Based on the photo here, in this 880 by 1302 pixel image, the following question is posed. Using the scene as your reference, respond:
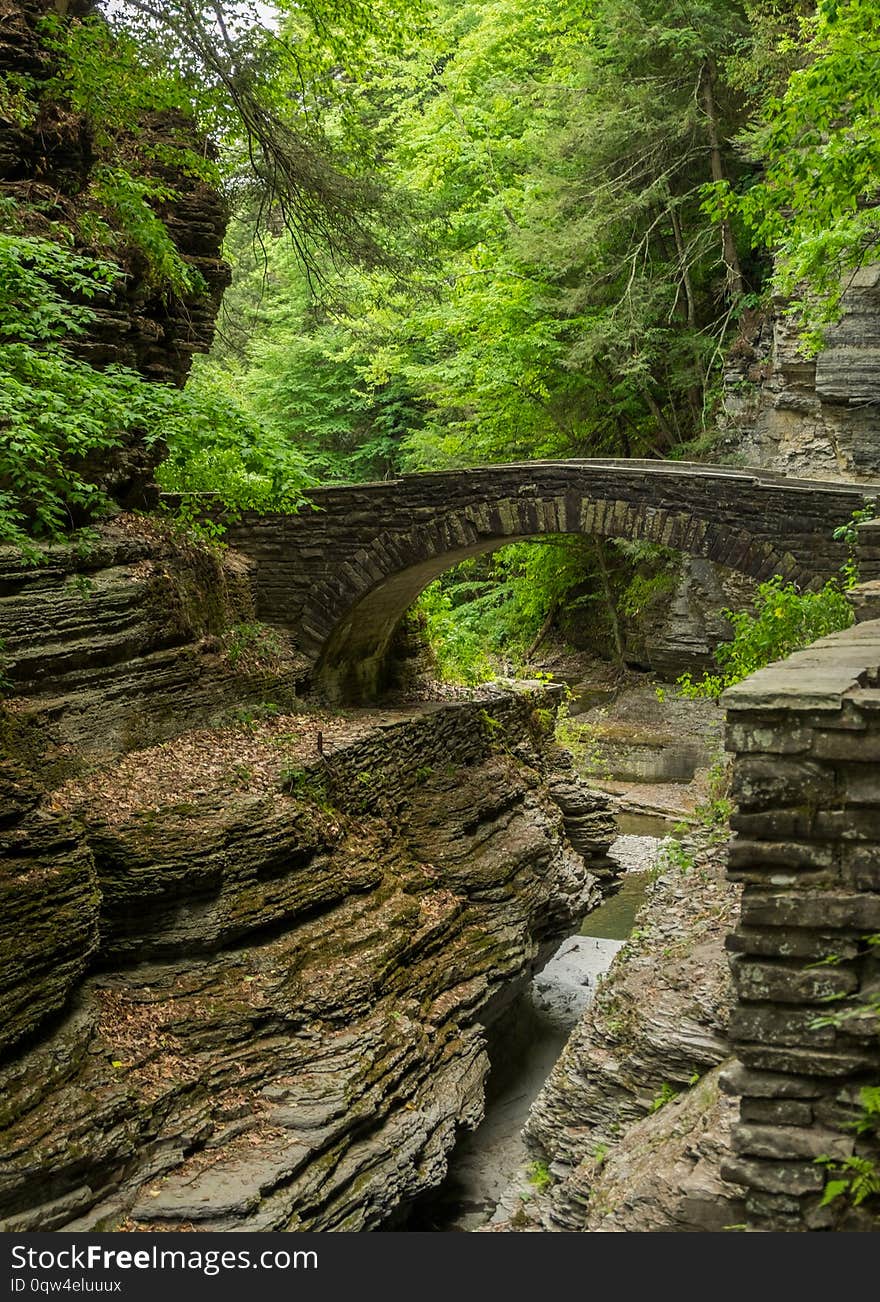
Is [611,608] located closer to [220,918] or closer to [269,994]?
[220,918]

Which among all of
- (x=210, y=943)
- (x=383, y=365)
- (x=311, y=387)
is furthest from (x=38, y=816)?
(x=311, y=387)

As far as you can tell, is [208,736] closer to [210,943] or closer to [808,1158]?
[210,943]

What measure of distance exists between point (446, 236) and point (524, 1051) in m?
17.8

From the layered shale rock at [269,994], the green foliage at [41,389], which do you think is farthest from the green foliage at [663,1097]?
the green foliage at [41,389]

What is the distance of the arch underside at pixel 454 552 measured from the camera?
1380 centimetres

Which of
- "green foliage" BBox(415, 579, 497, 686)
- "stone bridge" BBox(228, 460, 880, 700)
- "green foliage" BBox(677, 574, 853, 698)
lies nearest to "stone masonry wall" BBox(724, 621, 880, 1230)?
"green foliage" BBox(677, 574, 853, 698)

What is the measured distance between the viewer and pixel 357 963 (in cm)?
1050

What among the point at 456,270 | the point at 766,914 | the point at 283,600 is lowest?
the point at 766,914

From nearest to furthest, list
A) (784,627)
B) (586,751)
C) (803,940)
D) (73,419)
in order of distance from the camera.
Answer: (803,940)
(73,419)
(784,627)
(586,751)

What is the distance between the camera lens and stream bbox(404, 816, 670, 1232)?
10234mm

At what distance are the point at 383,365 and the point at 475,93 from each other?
717 centimetres

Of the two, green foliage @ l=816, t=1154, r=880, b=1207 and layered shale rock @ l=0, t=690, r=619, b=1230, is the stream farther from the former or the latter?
green foliage @ l=816, t=1154, r=880, b=1207

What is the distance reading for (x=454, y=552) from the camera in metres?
15.0

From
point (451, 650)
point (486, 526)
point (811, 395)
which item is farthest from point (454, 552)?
point (811, 395)
